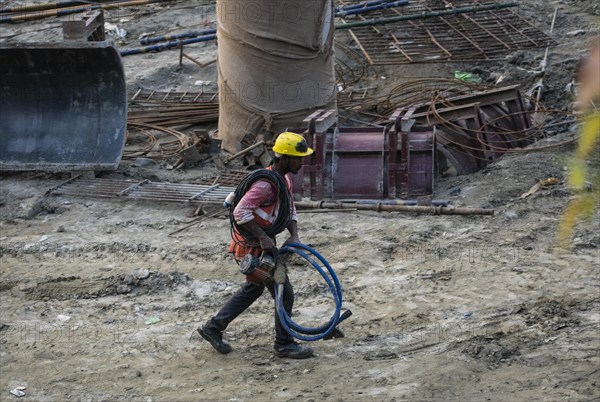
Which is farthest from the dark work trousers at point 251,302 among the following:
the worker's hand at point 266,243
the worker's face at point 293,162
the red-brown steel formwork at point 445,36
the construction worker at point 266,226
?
the red-brown steel formwork at point 445,36

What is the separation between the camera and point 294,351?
6305mm

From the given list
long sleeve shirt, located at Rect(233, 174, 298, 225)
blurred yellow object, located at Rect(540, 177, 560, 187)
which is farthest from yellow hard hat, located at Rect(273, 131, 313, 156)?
blurred yellow object, located at Rect(540, 177, 560, 187)

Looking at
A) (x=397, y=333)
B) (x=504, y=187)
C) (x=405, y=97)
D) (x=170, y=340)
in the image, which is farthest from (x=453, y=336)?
(x=405, y=97)

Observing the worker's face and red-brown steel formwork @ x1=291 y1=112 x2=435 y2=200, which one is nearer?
the worker's face

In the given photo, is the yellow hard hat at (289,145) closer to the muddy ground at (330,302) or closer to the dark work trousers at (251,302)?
the dark work trousers at (251,302)

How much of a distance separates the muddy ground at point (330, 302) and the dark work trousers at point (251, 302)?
198 millimetres

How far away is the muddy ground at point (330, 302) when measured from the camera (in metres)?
5.95

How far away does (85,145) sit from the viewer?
1128 centimetres

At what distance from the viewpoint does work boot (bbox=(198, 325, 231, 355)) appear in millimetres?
6344

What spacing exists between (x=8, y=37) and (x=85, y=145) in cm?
785

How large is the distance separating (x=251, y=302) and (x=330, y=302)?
4.05ft

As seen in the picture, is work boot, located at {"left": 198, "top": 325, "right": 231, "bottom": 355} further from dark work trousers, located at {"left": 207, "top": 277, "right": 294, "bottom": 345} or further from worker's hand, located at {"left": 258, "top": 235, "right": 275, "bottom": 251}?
worker's hand, located at {"left": 258, "top": 235, "right": 275, "bottom": 251}

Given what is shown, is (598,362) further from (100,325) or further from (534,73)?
(534,73)

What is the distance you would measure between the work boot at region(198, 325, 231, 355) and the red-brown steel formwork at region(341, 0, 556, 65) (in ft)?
31.0
